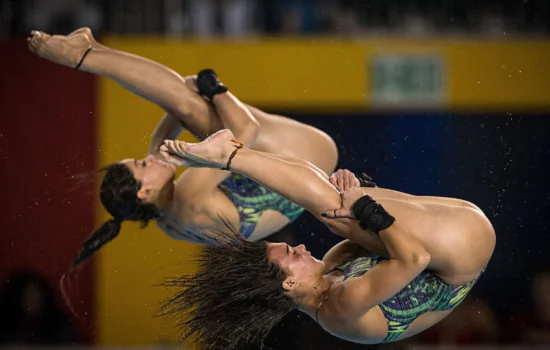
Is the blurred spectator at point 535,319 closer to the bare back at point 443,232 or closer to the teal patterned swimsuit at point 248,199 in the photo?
the teal patterned swimsuit at point 248,199

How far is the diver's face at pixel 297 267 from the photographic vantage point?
3.44m

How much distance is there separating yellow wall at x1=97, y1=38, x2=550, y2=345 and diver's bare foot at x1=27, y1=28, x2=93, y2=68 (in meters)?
2.15

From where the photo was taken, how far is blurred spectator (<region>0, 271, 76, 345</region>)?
19.0 ft

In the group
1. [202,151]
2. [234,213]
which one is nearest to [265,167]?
[202,151]

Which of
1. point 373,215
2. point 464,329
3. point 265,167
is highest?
point 265,167

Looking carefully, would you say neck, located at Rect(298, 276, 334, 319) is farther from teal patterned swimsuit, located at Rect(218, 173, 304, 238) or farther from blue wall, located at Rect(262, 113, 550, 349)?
blue wall, located at Rect(262, 113, 550, 349)

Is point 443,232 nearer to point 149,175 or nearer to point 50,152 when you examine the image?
point 149,175

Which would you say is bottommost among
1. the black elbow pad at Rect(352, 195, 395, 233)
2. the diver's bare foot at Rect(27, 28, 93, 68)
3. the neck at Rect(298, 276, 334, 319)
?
the neck at Rect(298, 276, 334, 319)

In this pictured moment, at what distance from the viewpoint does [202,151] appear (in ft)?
10.4

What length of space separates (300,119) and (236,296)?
3.06 meters

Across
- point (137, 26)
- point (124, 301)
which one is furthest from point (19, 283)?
point (137, 26)

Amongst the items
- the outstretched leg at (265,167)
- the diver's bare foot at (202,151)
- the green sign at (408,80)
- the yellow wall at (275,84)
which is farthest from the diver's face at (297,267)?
the green sign at (408,80)

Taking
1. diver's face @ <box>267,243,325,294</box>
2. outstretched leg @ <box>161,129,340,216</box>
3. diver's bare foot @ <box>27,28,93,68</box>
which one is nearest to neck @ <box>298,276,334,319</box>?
diver's face @ <box>267,243,325,294</box>

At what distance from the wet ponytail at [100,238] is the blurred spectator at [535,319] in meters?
2.91
